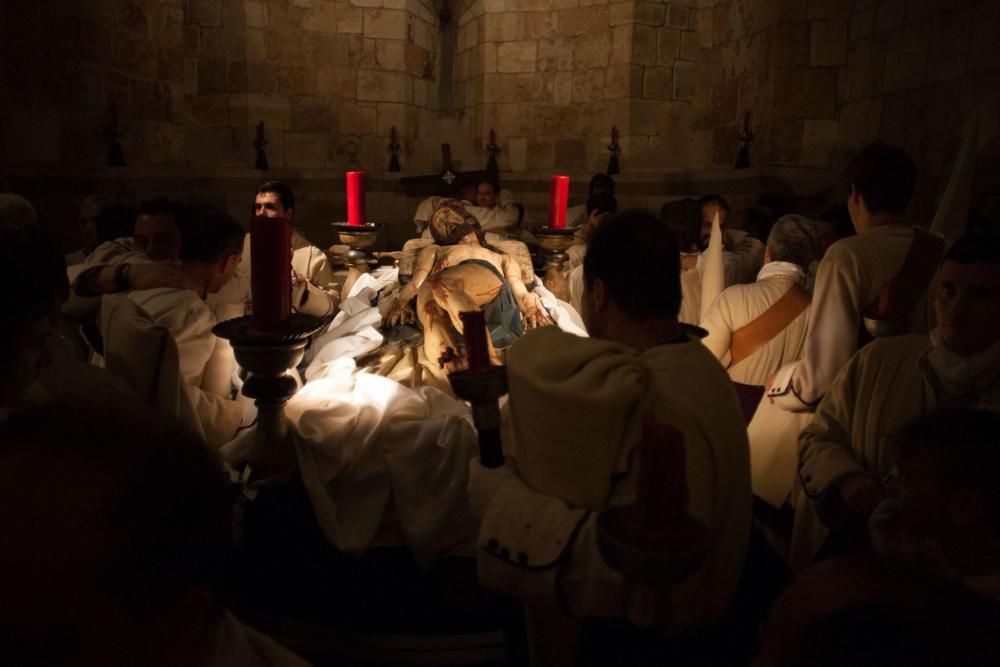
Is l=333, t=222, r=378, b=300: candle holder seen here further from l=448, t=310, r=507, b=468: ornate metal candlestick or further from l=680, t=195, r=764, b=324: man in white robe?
l=448, t=310, r=507, b=468: ornate metal candlestick

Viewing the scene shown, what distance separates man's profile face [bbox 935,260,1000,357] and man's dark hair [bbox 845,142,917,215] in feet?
2.65

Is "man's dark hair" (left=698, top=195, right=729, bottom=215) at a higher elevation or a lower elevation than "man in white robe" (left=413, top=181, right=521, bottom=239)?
higher

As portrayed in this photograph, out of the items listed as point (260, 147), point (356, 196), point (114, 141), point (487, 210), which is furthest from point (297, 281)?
point (260, 147)

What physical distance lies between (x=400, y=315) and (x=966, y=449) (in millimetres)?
2436

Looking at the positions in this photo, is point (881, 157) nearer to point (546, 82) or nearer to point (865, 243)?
point (865, 243)

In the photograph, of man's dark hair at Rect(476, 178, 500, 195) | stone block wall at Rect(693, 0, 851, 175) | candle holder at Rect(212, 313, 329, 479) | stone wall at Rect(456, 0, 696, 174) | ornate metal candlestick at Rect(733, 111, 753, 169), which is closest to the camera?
candle holder at Rect(212, 313, 329, 479)

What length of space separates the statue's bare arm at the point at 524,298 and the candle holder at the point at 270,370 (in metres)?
1.46

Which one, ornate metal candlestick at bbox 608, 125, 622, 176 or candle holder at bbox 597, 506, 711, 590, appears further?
ornate metal candlestick at bbox 608, 125, 622, 176

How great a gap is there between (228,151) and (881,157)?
8.59 meters

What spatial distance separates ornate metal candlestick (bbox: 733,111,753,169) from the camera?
7008 mm

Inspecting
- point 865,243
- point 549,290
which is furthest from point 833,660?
point 549,290

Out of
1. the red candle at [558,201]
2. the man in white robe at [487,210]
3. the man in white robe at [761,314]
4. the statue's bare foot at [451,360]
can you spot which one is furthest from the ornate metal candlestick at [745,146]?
the statue's bare foot at [451,360]

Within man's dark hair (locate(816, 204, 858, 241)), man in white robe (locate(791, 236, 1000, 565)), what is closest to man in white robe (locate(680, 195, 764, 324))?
man's dark hair (locate(816, 204, 858, 241))

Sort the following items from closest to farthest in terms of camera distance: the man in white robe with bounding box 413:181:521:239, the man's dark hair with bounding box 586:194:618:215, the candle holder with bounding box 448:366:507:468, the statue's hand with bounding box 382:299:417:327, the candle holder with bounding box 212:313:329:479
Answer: the candle holder with bounding box 448:366:507:468
the candle holder with bounding box 212:313:329:479
the statue's hand with bounding box 382:299:417:327
the man's dark hair with bounding box 586:194:618:215
the man in white robe with bounding box 413:181:521:239
